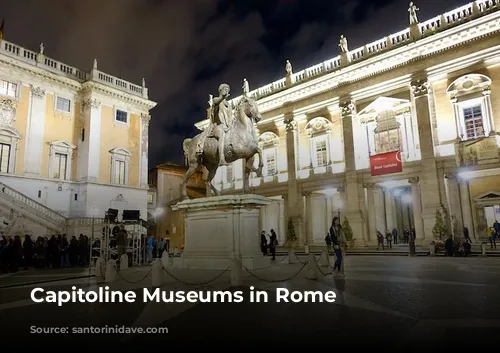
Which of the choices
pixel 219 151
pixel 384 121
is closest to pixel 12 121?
pixel 219 151

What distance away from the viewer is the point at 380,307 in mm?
4980

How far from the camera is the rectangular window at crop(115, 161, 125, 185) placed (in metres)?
29.4

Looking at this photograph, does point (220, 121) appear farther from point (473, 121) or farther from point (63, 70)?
point (63, 70)

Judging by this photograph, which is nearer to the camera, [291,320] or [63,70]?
[291,320]

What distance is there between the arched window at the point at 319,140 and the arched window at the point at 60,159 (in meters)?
19.1

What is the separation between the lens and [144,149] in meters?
32.0

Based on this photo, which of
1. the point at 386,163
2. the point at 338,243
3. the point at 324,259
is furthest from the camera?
the point at 386,163

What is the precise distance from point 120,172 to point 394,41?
23787 millimetres

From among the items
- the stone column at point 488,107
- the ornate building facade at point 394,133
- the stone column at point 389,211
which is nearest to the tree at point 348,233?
the ornate building facade at point 394,133

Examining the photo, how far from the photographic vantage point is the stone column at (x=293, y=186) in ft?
89.1

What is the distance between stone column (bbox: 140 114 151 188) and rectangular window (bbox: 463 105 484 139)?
2536cm

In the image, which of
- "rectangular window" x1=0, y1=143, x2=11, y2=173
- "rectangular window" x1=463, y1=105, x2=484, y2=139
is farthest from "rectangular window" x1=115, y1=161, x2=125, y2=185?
"rectangular window" x1=463, y1=105, x2=484, y2=139

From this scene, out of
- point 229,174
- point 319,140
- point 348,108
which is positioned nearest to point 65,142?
point 229,174

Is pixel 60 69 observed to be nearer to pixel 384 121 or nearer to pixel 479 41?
pixel 384 121
